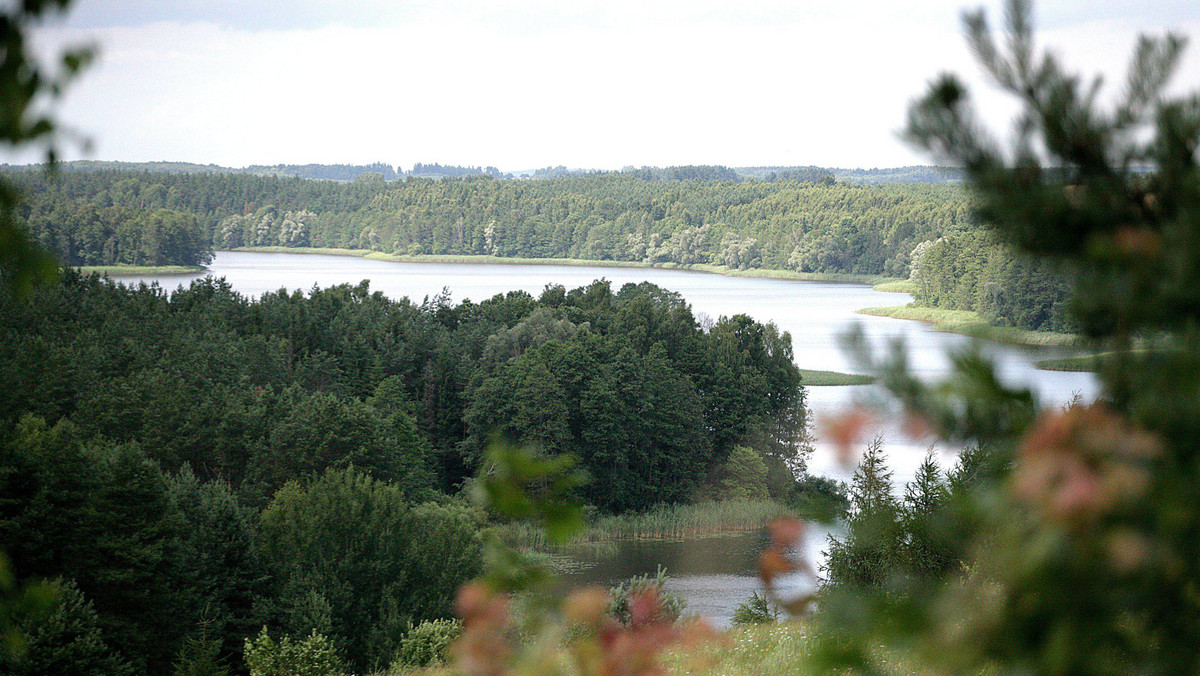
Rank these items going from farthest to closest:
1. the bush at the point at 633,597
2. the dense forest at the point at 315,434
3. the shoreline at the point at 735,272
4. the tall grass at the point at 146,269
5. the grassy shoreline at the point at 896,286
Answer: the tall grass at the point at 146,269 → the grassy shoreline at the point at 896,286 → the shoreline at the point at 735,272 → the dense forest at the point at 315,434 → the bush at the point at 633,597

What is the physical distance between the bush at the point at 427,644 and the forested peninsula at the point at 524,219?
221ft

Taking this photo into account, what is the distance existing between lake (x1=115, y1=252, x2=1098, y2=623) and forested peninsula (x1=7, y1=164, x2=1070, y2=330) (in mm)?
4906

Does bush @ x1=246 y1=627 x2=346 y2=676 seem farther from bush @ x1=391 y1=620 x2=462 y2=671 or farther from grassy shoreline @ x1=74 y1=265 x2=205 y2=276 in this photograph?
grassy shoreline @ x1=74 y1=265 x2=205 y2=276

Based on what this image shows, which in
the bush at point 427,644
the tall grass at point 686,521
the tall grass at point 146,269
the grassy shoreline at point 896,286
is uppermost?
the grassy shoreline at point 896,286

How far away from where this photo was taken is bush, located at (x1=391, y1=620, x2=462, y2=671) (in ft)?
46.7

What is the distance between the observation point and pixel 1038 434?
958mm

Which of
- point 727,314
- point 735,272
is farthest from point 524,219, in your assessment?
point 727,314

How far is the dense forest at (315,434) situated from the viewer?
678 inches

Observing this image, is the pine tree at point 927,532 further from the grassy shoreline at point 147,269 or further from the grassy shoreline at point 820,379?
the grassy shoreline at point 147,269

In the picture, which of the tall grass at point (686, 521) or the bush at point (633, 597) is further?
the tall grass at point (686, 521)

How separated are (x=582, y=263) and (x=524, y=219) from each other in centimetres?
1520

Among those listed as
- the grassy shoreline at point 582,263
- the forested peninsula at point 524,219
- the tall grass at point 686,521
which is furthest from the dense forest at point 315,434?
the grassy shoreline at point 582,263

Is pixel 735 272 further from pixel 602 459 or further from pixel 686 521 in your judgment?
pixel 686 521

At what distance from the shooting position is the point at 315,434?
28219mm
